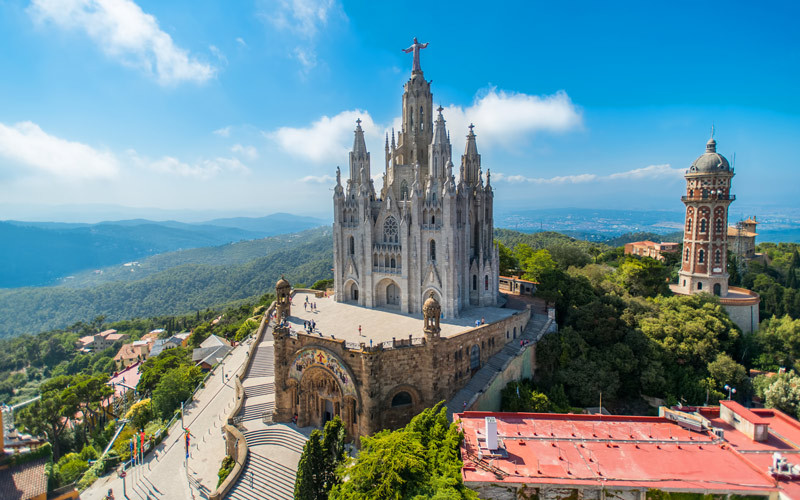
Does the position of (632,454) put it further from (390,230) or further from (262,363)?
(262,363)

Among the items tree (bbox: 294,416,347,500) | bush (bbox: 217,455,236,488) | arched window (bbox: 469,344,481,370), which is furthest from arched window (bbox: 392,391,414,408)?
bush (bbox: 217,455,236,488)

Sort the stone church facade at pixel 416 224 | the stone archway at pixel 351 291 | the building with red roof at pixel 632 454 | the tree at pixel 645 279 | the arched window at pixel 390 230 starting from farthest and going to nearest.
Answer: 1. the tree at pixel 645 279
2. the stone archway at pixel 351 291
3. the arched window at pixel 390 230
4. the stone church facade at pixel 416 224
5. the building with red roof at pixel 632 454

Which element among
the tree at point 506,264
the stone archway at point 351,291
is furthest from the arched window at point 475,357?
the tree at point 506,264

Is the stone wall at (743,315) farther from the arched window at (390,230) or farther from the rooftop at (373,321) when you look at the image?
the arched window at (390,230)

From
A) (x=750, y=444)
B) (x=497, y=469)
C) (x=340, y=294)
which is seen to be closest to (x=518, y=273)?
(x=340, y=294)

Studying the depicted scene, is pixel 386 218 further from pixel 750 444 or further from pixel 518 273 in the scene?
pixel 750 444

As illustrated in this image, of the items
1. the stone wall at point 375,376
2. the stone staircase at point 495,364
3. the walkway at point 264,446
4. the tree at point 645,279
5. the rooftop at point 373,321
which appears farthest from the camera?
the tree at point 645,279

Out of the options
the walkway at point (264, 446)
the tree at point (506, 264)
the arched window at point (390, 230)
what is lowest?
the walkway at point (264, 446)
